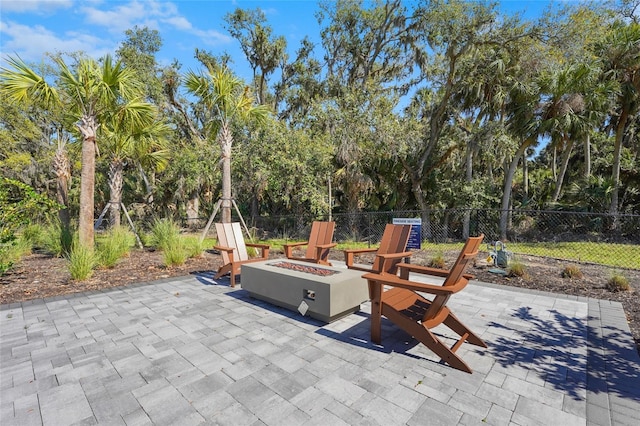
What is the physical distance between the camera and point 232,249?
5191 mm

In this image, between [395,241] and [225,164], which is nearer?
[395,241]

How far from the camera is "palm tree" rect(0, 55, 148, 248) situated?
6266mm

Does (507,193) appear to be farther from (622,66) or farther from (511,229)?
(622,66)

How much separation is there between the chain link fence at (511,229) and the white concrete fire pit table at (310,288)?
7193 mm

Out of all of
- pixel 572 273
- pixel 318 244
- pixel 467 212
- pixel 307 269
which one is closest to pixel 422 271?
pixel 307 269

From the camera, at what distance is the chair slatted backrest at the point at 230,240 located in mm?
5555

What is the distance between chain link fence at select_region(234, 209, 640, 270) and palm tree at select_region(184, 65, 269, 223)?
4.42 meters

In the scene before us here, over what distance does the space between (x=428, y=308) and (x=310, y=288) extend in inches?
54.5

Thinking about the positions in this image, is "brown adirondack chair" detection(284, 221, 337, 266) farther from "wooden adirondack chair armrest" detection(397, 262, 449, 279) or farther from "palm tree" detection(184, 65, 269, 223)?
"palm tree" detection(184, 65, 269, 223)

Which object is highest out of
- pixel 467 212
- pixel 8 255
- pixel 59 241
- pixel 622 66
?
pixel 622 66

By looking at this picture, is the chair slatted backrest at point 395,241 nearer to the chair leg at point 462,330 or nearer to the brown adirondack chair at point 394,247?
the brown adirondack chair at point 394,247

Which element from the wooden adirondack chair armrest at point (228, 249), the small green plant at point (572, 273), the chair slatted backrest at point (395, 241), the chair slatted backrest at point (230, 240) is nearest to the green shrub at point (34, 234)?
the chair slatted backrest at point (230, 240)

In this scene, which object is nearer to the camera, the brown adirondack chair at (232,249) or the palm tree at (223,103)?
the brown adirondack chair at (232,249)

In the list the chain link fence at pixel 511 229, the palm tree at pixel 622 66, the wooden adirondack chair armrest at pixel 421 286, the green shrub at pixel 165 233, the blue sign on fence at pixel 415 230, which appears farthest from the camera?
the chain link fence at pixel 511 229
